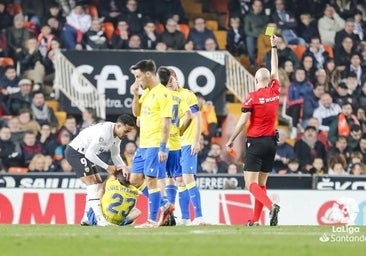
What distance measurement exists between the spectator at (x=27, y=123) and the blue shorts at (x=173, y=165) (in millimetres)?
7084

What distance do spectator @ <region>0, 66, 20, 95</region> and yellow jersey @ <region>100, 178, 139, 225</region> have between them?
27.3 feet

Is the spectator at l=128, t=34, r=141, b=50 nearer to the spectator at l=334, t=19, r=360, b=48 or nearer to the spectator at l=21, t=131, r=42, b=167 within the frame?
the spectator at l=21, t=131, r=42, b=167

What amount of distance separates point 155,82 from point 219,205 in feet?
19.8

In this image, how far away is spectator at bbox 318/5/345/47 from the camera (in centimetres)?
2936

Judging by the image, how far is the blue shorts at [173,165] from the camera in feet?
61.1

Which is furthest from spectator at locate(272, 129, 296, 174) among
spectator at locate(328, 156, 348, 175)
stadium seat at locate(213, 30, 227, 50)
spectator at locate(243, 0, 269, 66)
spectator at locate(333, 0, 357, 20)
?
spectator at locate(333, 0, 357, 20)

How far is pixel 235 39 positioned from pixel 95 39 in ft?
10.2

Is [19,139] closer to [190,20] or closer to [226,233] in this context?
[190,20]

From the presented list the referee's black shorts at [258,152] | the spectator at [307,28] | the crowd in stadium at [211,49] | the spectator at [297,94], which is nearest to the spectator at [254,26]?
the crowd in stadium at [211,49]

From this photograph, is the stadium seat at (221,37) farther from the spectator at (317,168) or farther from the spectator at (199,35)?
the spectator at (317,168)

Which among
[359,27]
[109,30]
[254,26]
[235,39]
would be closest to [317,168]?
[235,39]

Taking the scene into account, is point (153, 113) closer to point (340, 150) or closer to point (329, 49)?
point (340, 150)

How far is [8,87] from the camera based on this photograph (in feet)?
85.8

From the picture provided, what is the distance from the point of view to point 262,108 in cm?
1770
